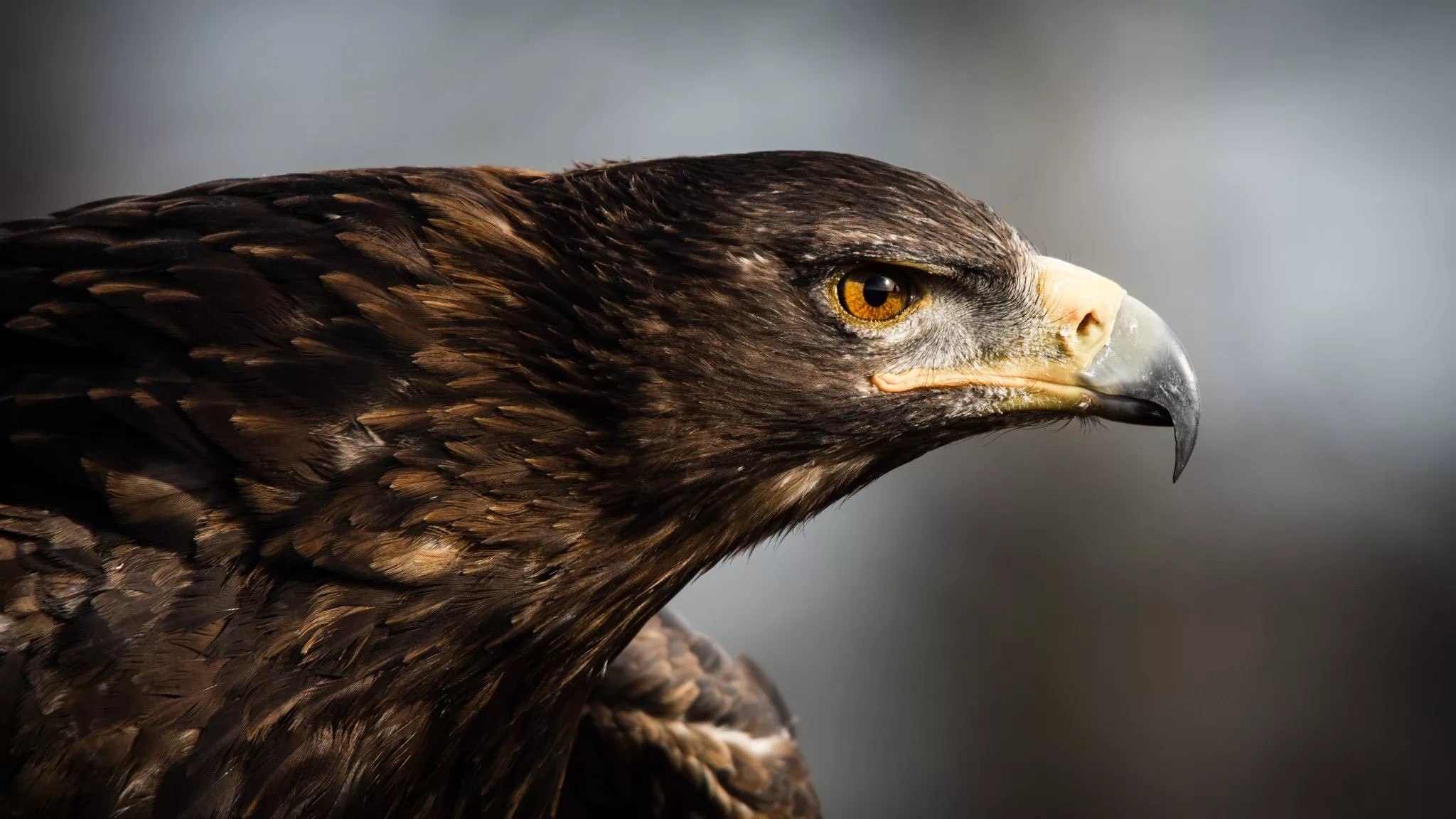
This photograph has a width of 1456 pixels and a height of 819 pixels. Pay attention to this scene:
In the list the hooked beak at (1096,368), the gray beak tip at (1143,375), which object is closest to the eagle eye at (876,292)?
the hooked beak at (1096,368)

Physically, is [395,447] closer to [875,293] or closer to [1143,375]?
[875,293]

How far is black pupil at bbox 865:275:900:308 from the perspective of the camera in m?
1.85

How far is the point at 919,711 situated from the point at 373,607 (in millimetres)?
6175

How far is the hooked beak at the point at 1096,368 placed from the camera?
1945 mm

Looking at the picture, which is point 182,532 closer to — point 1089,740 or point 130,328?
point 130,328

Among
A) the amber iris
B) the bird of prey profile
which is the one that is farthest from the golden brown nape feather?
the amber iris

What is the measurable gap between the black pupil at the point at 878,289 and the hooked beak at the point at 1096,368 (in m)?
0.17

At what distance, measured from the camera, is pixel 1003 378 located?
1.94m

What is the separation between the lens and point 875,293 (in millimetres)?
1854

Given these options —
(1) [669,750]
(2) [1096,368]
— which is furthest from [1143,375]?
(1) [669,750]

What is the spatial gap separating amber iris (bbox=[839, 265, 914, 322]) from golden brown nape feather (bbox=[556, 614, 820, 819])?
43.8 inches

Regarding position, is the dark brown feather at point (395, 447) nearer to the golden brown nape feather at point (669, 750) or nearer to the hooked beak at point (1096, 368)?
the hooked beak at point (1096, 368)

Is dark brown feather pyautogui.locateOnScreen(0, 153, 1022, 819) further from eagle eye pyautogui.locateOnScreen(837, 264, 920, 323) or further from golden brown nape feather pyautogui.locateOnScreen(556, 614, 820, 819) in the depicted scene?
golden brown nape feather pyautogui.locateOnScreen(556, 614, 820, 819)

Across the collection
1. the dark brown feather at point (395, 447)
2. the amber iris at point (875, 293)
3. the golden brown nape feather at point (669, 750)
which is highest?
the amber iris at point (875, 293)
